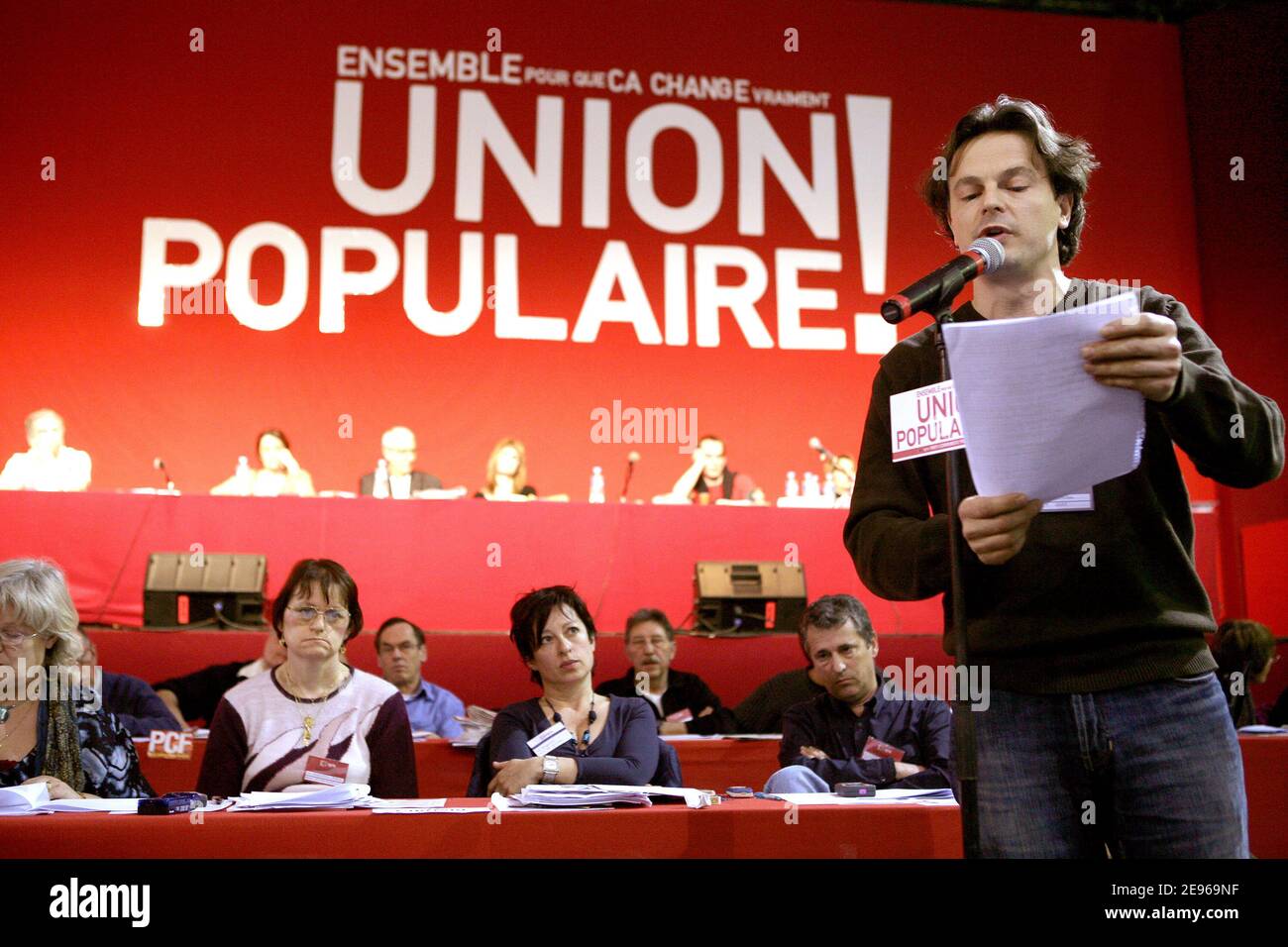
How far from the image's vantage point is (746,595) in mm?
4957

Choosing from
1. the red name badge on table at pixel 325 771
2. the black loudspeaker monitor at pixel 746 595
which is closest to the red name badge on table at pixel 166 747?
the red name badge on table at pixel 325 771

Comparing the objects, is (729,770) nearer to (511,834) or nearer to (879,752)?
(879,752)

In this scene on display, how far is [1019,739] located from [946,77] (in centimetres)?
756

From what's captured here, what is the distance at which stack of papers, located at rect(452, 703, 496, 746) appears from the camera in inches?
106

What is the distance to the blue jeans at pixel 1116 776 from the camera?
1.03m

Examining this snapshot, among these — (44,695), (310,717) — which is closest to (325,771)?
(310,717)

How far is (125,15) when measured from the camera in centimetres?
734

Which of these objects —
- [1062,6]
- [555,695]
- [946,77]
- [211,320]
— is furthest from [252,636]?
[1062,6]

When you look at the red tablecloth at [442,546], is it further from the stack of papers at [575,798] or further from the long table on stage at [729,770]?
the stack of papers at [575,798]

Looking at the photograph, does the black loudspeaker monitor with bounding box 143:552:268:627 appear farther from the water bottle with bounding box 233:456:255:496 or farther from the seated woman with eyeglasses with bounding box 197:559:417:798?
the seated woman with eyeglasses with bounding box 197:559:417:798

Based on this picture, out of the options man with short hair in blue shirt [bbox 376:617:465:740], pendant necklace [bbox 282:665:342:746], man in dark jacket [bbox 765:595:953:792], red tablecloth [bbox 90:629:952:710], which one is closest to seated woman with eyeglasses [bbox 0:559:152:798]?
pendant necklace [bbox 282:665:342:746]

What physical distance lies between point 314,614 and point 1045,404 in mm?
1925

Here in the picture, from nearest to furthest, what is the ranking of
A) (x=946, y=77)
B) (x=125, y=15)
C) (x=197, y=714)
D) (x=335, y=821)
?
(x=335, y=821) → (x=197, y=714) → (x=125, y=15) → (x=946, y=77)
